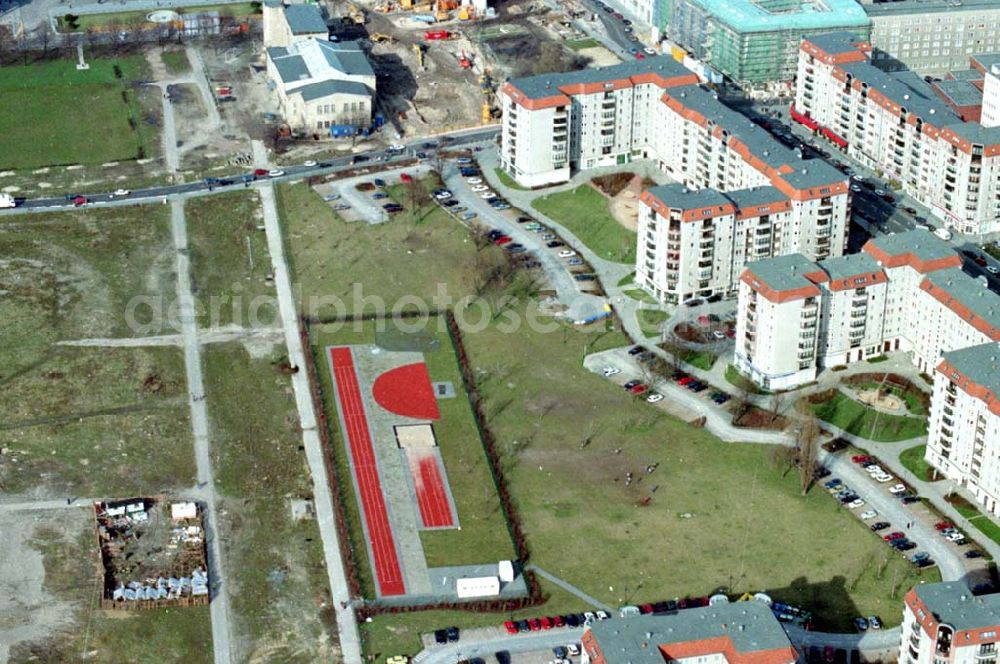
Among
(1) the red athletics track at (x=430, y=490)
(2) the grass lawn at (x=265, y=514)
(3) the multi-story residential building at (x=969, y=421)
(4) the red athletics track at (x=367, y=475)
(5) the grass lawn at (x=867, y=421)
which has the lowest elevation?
(5) the grass lawn at (x=867, y=421)

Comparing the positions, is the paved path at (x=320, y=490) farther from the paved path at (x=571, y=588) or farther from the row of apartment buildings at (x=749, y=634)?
the row of apartment buildings at (x=749, y=634)

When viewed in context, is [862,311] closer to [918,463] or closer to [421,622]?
[918,463]

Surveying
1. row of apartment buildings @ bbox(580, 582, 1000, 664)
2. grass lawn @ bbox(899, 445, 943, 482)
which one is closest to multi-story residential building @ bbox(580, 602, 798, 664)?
row of apartment buildings @ bbox(580, 582, 1000, 664)

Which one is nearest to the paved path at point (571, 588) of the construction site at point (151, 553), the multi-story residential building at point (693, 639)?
the multi-story residential building at point (693, 639)

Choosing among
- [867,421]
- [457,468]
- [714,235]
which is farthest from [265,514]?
[714,235]

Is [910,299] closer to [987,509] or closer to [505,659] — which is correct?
[987,509]

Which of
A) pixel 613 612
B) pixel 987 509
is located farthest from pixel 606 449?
pixel 987 509

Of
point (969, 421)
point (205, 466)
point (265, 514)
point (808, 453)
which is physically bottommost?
point (265, 514)
